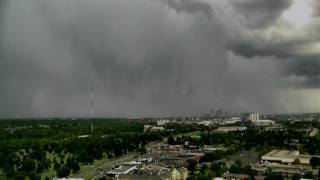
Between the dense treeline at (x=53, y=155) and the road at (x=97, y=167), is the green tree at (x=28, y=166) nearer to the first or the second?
the dense treeline at (x=53, y=155)

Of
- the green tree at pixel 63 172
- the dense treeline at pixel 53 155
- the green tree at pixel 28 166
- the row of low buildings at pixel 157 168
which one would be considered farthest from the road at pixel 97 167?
the green tree at pixel 28 166

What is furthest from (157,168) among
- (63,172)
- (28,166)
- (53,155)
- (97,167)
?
(53,155)

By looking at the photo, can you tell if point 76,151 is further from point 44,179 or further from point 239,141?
point 239,141

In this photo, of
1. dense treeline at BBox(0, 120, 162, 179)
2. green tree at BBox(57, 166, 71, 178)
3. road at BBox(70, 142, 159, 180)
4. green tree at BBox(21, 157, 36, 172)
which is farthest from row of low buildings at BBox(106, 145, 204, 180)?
green tree at BBox(21, 157, 36, 172)

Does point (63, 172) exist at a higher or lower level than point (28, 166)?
lower

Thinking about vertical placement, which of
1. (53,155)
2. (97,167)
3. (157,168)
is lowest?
(97,167)

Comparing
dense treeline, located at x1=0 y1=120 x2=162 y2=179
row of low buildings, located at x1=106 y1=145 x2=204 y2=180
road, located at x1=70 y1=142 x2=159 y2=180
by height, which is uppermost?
dense treeline, located at x1=0 y1=120 x2=162 y2=179

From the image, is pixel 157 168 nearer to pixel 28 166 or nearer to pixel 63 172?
pixel 63 172

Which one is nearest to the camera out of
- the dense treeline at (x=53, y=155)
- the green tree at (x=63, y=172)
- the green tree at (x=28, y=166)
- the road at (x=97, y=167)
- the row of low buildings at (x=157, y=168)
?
the row of low buildings at (x=157, y=168)

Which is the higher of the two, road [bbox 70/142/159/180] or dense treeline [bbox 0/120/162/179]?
dense treeline [bbox 0/120/162/179]

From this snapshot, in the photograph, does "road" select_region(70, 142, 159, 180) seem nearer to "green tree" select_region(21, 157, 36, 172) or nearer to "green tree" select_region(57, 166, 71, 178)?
"green tree" select_region(57, 166, 71, 178)

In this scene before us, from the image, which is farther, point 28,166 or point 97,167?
point 97,167
